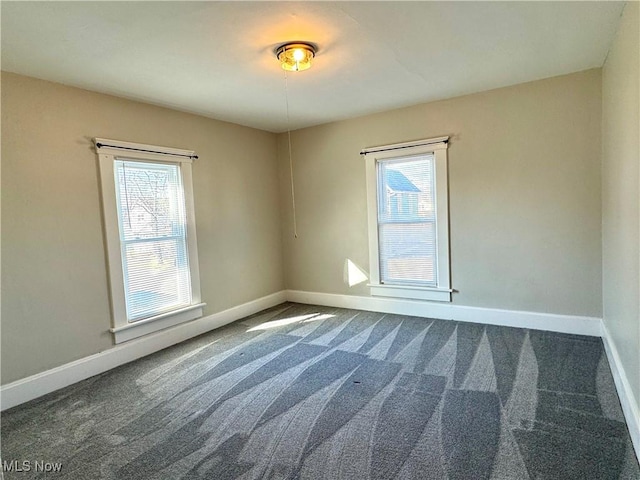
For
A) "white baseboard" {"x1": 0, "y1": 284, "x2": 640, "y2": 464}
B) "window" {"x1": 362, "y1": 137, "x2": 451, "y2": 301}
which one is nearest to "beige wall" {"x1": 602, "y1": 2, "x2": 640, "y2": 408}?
"white baseboard" {"x1": 0, "y1": 284, "x2": 640, "y2": 464}

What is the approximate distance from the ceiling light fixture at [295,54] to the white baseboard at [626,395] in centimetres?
291

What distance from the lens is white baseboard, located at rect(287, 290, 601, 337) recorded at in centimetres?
352

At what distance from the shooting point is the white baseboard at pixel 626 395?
192 cm

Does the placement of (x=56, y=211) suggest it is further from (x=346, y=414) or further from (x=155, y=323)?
(x=346, y=414)

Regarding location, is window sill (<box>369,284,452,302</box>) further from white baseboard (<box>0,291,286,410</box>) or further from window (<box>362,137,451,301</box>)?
white baseboard (<box>0,291,286,410</box>)

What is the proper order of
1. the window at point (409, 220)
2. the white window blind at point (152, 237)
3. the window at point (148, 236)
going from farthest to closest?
the window at point (409, 220), the white window blind at point (152, 237), the window at point (148, 236)

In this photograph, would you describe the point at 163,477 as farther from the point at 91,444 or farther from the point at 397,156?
the point at 397,156

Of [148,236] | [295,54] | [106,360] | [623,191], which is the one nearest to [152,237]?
[148,236]

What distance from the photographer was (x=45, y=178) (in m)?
2.91

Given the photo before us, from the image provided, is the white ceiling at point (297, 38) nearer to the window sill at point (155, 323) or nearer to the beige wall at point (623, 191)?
the beige wall at point (623, 191)

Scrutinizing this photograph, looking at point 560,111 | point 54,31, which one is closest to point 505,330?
point 560,111

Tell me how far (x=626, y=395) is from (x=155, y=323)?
3.80 metres

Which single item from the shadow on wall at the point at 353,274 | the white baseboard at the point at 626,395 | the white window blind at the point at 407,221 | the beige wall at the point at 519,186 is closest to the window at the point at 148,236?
the shadow on wall at the point at 353,274

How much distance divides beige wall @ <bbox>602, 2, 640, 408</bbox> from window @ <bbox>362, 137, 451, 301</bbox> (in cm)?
147
